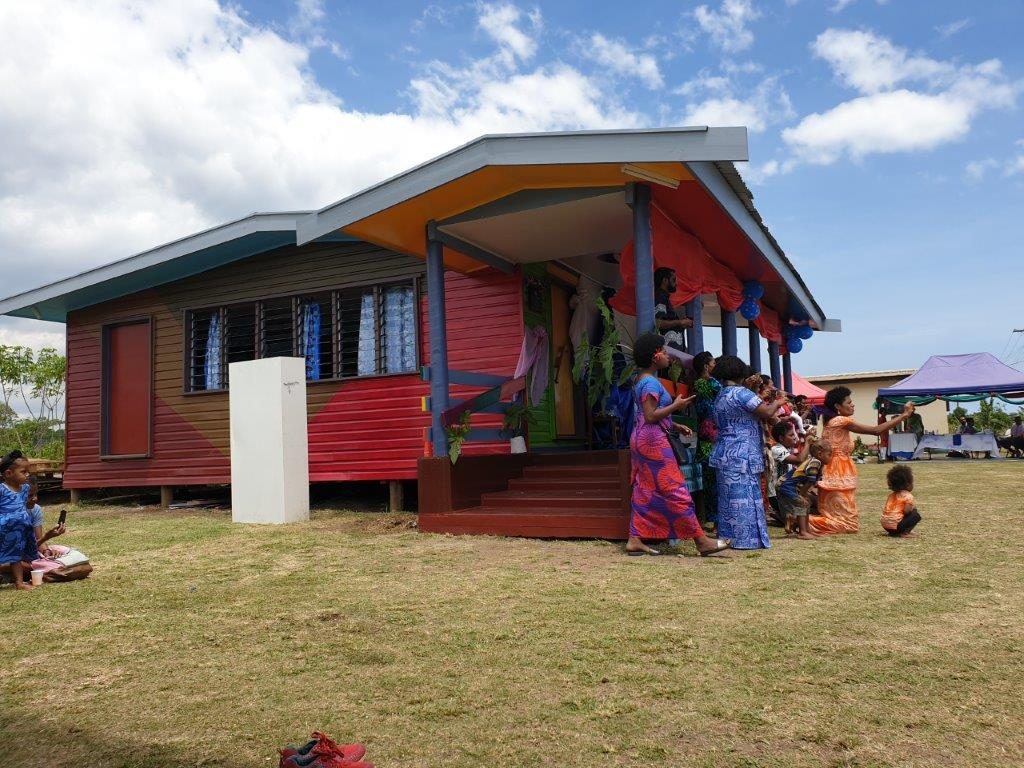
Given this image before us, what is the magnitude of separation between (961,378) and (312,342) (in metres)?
16.5

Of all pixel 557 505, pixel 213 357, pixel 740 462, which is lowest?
pixel 557 505

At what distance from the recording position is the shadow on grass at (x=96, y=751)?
228 cm

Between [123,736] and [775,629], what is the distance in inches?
101

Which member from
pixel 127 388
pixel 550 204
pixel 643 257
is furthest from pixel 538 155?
pixel 127 388

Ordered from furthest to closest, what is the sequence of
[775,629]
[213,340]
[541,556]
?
1. [213,340]
2. [541,556]
3. [775,629]

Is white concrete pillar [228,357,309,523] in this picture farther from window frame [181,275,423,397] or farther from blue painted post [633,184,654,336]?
blue painted post [633,184,654,336]

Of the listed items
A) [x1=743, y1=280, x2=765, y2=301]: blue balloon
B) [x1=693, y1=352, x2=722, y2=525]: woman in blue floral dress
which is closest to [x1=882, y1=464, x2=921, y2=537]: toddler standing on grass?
[x1=693, y1=352, x2=722, y2=525]: woman in blue floral dress

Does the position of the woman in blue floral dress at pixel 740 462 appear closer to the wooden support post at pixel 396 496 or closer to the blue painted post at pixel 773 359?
the wooden support post at pixel 396 496

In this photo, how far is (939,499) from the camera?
8.73 m

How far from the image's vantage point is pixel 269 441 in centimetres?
841

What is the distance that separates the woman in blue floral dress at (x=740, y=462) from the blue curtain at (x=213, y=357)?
7.69m

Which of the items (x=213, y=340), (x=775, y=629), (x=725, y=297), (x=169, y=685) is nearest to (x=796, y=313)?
(x=725, y=297)

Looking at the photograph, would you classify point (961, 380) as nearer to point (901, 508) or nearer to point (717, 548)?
point (901, 508)

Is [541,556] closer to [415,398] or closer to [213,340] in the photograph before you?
[415,398]
